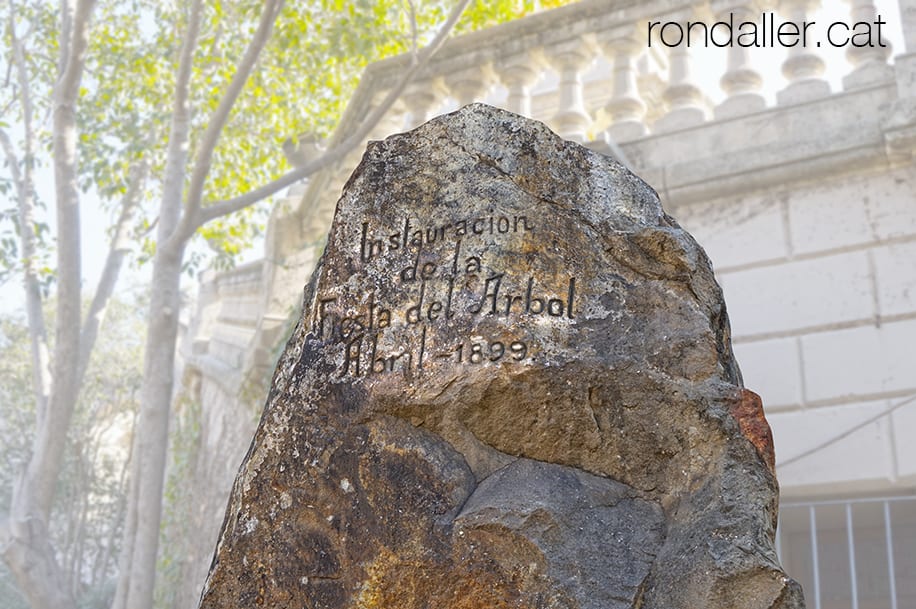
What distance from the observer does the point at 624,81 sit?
729 centimetres

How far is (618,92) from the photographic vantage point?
7.29 meters

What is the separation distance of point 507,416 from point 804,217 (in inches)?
168

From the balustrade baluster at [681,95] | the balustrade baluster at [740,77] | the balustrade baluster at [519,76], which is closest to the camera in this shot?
the balustrade baluster at [740,77]

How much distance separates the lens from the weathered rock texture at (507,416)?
2.45 meters

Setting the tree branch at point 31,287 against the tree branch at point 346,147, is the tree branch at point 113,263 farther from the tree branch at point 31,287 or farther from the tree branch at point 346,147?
the tree branch at point 346,147

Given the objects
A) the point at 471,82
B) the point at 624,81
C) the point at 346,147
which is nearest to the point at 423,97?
the point at 471,82

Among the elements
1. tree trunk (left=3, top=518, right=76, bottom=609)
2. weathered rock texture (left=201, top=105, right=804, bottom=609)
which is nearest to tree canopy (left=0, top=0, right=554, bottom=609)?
tree trunk (left=3, top=518, right=76, bottom=609)

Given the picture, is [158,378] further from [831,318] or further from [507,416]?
[507,416]

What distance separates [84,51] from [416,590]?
5168 mm

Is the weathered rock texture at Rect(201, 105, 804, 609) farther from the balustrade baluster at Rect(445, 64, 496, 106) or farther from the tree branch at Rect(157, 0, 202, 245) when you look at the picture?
the balustrade baluster at Rect(445, 64, 496, 106)

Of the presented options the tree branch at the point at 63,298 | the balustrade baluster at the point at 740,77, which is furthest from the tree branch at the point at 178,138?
the balustrade baluster at the point at 740,77

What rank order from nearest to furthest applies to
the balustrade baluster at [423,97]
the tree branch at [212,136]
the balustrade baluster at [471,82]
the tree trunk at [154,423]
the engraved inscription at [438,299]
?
the engraved inscription at [438,299], the tree trunk at [154,423], the tree branch at [212,136], the balustrade baluster at [471,82], the balustrade baluster at [423,97]

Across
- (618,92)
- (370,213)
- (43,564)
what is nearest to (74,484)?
(43,564)

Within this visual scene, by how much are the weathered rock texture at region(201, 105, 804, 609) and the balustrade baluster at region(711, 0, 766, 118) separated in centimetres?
409
